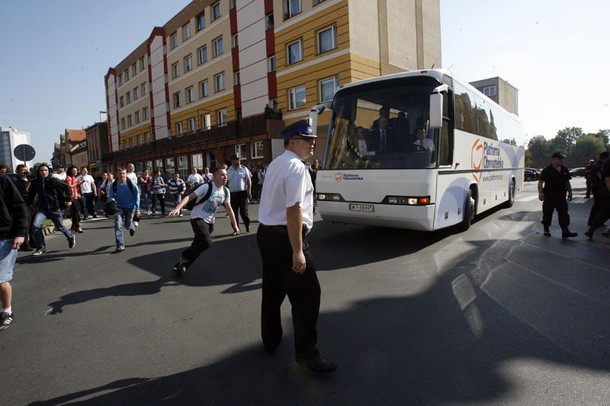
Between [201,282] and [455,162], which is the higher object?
[455,162]

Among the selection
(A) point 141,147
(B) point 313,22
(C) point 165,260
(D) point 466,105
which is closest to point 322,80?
(B) point 313,22

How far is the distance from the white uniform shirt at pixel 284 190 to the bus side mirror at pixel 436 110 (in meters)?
3.82

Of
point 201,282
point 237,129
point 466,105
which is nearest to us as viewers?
point 201,282

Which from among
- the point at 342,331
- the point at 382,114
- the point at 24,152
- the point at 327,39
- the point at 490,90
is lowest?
the point at 342,331

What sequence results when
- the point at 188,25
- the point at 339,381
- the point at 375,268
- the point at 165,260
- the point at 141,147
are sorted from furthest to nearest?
1. the point at 141,147
2. the point at 188,25
3. the point at 165,260
4. the point at 375,268
5. the point at 339,381

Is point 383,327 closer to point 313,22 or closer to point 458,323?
point 458,323

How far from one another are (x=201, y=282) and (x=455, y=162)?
508 cm

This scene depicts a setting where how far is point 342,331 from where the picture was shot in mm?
3594

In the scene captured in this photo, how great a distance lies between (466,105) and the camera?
8.00 meters

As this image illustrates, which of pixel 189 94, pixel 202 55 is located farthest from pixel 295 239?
pixel 189 94

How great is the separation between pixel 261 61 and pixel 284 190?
23.6 m

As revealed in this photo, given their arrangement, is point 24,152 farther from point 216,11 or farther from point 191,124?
point 216,11

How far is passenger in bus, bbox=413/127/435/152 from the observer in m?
6.48

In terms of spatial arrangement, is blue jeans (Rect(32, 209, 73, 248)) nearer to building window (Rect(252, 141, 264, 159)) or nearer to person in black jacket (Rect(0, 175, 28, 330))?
person in black jacket (Rect(0, 175, 28, 330))
